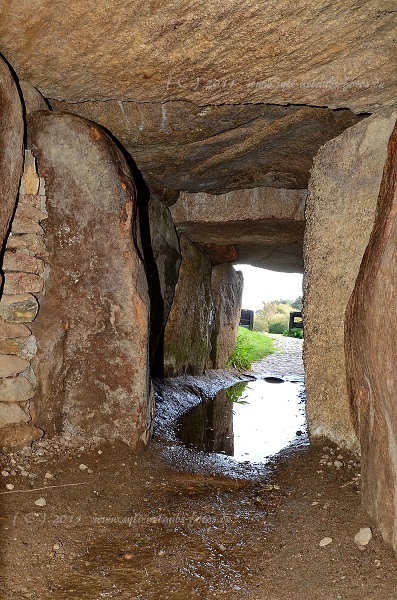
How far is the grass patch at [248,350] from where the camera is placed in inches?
394

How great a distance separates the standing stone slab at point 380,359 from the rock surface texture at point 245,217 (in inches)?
121

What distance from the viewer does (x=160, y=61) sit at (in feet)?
10.3

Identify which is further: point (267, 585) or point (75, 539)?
point (75, 539)

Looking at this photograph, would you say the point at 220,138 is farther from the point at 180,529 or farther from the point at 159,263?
the point at 180,529

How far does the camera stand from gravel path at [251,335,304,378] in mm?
10328

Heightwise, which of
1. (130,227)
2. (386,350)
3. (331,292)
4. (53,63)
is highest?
(53,63)

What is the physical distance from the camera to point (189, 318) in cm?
766

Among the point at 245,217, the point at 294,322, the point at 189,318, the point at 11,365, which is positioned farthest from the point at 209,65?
the point at 294,322

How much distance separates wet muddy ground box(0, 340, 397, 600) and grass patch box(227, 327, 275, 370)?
19.7 feet

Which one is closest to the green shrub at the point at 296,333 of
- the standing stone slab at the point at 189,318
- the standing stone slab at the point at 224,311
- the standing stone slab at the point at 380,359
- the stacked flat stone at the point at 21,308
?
the standing stone slab at the point at 224,311

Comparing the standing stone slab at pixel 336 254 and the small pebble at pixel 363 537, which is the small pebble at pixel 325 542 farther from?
the standing stone slab at pixel 336 254

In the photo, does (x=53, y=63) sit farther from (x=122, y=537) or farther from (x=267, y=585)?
(x=267, y=585)

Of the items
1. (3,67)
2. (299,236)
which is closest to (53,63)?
(3,67)

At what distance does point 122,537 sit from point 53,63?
275 cm
